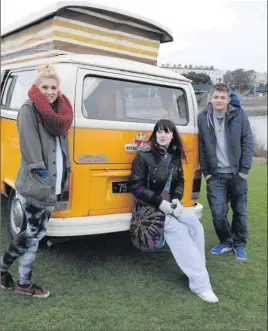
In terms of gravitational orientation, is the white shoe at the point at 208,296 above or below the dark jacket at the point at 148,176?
below

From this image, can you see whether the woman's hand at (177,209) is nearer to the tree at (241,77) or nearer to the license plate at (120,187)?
the license plate at (120,187)

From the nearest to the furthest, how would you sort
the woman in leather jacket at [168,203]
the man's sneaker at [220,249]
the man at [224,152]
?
the woman in leather jacket at [168,203]
the man at [224,152]
the man's sneaker at [220,249]

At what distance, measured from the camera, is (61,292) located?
3.15 metres

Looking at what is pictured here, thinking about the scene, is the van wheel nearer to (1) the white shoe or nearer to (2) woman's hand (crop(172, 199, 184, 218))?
(2) woman's hand (crop(172, 199, 184, 218))

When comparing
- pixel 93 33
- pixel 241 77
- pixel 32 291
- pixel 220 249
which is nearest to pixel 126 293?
pixel 32 291

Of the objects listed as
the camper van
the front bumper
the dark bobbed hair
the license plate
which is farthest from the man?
the front bumper

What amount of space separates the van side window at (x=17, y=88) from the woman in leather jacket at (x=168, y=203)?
1.34 metres

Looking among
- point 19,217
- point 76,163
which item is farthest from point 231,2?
point 19,217

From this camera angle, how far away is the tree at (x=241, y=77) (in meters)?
1.73

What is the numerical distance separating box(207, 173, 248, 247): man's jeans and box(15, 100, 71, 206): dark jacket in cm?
199

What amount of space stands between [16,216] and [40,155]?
4.75 feet

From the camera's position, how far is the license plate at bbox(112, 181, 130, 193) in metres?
3.53

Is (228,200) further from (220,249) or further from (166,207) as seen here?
(166,207)

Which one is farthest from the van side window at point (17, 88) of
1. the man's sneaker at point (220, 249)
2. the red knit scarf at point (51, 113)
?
the man's sneaker at point (220, 249)
